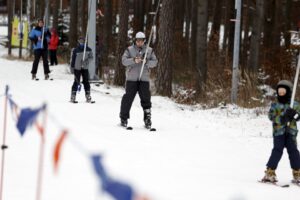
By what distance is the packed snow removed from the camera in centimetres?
721

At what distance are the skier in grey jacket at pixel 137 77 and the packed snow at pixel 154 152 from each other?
36 cm

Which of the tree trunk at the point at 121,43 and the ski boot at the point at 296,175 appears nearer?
the ski boot at the point at 296,175

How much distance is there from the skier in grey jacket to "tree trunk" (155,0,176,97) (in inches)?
233

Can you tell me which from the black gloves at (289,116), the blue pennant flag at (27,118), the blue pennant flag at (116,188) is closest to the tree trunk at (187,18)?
the black gloves at (289,116)

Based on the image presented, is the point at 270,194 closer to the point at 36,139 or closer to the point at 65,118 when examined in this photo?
the point at 36,139

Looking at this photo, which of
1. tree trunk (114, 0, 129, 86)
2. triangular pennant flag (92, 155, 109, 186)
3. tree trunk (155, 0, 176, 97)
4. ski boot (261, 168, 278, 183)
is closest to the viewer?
triangular pennant flag (92, 155, 109, 186)

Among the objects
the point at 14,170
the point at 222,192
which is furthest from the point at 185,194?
the point at 14,170

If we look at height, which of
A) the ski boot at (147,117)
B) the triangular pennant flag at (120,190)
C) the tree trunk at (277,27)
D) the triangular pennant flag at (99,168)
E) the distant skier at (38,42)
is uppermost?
the tree trunk at (277,27)

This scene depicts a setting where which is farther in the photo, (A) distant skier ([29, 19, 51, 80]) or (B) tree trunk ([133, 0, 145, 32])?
(B) tree trunk ([133, 0, 145, 32])

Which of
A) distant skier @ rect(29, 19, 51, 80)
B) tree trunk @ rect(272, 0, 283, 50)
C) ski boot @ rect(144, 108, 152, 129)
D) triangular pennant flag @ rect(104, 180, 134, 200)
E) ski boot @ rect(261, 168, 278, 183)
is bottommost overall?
ski boot @ rect(261, 168, 278, 183)

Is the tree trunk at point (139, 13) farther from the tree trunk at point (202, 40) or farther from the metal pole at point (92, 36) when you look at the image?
the metal pole at point (92, 36)

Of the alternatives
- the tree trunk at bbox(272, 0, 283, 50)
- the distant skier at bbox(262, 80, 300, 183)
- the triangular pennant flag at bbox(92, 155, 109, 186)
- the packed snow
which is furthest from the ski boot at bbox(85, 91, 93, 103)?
the tree trunk at bbox(272, 0, 283, 50)

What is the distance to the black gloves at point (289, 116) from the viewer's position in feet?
25.7

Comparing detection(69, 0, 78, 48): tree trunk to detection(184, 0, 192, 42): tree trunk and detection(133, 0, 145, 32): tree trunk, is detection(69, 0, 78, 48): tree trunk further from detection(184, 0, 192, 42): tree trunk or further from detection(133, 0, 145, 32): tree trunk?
detection(184, 0, 192, 42): tree trunk
